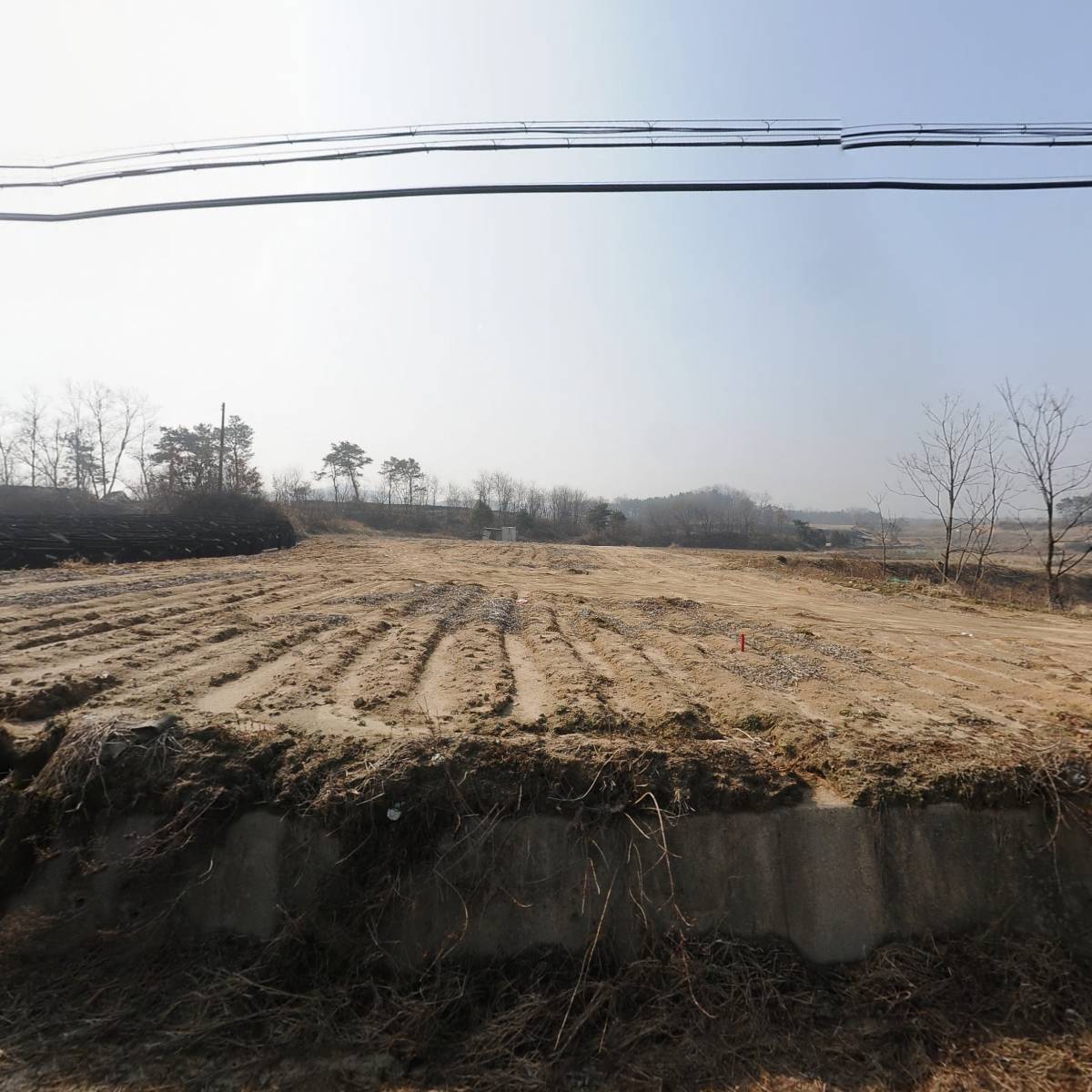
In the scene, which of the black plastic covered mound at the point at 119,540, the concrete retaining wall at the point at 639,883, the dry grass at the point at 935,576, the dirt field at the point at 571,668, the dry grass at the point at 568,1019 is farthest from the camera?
the dry grass at the point at 935,576

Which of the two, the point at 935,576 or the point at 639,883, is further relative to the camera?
the point at 935,576

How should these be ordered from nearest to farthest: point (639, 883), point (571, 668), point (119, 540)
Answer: point (639, 883), point (571, 668), point (119, 540)

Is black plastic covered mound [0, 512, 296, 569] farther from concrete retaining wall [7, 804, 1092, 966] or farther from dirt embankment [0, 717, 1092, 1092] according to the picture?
concrete retaining wall [7, 804, 1092, 966]

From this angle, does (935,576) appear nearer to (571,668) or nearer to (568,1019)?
(571,668)

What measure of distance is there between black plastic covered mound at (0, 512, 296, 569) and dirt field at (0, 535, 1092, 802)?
125 inches

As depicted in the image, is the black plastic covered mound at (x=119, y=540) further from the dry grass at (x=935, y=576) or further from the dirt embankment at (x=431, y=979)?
the dry grass at (x=935, y=576)

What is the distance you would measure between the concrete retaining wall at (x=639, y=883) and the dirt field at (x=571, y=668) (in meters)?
0.41

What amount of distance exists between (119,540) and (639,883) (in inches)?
713

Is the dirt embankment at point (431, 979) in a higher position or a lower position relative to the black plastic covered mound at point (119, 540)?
lower

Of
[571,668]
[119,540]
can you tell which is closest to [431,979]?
[571,668]

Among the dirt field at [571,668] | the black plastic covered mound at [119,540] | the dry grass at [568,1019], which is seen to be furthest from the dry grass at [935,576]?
the black plastic covered mound at [119,540]

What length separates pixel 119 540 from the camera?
51.8ft

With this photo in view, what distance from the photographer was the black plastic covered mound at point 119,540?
512 inches

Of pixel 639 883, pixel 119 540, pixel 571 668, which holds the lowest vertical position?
pixel 639 883
